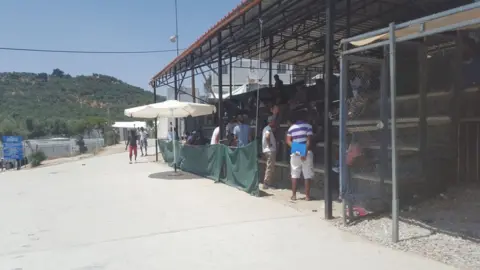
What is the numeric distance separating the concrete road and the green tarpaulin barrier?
0.38 metres

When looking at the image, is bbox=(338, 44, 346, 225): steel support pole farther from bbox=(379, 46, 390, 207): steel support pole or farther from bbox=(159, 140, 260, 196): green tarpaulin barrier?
bbox=(159, 140, 260, 196): green tarpaulin barrier

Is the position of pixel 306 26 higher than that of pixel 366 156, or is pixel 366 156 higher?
pixel 306 26

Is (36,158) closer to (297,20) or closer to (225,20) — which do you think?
(225,20)

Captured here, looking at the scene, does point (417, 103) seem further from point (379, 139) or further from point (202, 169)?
point (202, 169)

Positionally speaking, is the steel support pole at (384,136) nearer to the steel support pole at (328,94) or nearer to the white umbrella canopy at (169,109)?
Answer: the steel support pole at (328,94)

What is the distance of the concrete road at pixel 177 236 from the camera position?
15.9 ft

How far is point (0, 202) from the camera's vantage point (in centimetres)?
969

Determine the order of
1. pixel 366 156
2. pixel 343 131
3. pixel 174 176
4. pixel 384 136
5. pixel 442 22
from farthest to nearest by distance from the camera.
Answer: pixel 174 176 → pixel 366 156 → pixel 384 136 → pixel 343 131 → pixel 442 22

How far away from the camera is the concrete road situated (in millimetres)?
4855

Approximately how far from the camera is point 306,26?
12391 mm

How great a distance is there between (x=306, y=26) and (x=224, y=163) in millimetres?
4915

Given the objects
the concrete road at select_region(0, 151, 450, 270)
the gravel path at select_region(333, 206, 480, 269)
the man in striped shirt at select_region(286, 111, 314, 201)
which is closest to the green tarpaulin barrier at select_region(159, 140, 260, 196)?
the concrete road at select_region(0, 151, 450, 270)

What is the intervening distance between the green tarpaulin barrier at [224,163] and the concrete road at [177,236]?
0.38 metres

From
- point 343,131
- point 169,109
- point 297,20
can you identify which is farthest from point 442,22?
point 169,109
